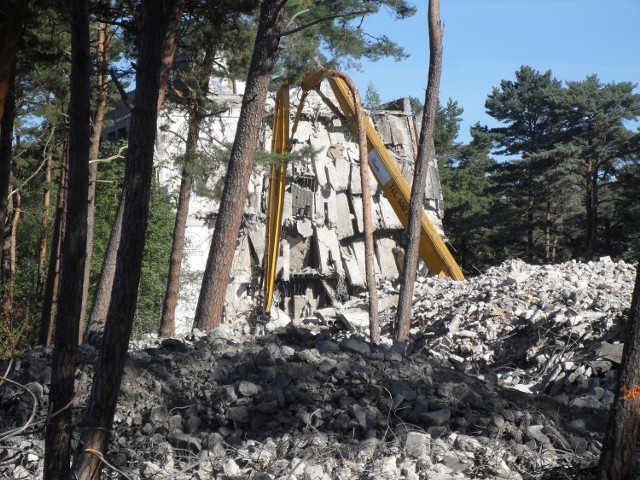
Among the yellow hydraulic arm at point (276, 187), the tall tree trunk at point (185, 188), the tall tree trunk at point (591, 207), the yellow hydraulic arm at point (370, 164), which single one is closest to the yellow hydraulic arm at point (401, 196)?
the yellow hydraulic arm at point (370, 164)

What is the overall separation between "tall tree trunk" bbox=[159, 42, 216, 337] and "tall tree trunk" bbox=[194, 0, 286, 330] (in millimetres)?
3655

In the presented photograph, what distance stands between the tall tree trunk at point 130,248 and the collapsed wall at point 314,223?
67.2 feet

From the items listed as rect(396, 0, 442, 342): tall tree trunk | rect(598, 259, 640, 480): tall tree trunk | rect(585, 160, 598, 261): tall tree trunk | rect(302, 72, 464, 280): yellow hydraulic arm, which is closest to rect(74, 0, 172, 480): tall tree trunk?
rect(598, 259, 640, 480): tall tree trunk

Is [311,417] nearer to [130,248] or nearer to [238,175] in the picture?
[130,248]

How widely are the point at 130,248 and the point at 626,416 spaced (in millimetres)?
3402

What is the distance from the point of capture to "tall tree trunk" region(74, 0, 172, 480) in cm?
526

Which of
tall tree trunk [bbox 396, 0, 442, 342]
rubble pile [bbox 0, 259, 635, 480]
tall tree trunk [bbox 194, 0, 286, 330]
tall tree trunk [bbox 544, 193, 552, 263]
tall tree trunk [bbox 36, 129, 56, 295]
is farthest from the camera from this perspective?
tall tree trunk [bbox 544, 193, 552, 263]

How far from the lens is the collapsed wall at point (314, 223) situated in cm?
2619

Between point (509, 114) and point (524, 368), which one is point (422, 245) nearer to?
point (524, 368)

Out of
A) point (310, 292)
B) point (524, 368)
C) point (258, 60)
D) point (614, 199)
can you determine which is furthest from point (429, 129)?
point (614, 199)

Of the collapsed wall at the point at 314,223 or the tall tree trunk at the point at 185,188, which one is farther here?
the collapsed wall at the point at 314,223

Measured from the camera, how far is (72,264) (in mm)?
5293

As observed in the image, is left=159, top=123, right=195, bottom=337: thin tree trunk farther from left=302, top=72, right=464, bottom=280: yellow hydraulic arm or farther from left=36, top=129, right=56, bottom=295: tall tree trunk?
left=36, top=129, right=56, bottom=295: tall tree trunk

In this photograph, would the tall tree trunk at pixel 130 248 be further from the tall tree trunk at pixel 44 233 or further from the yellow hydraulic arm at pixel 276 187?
the tall tree trunk at pixel 44 233
